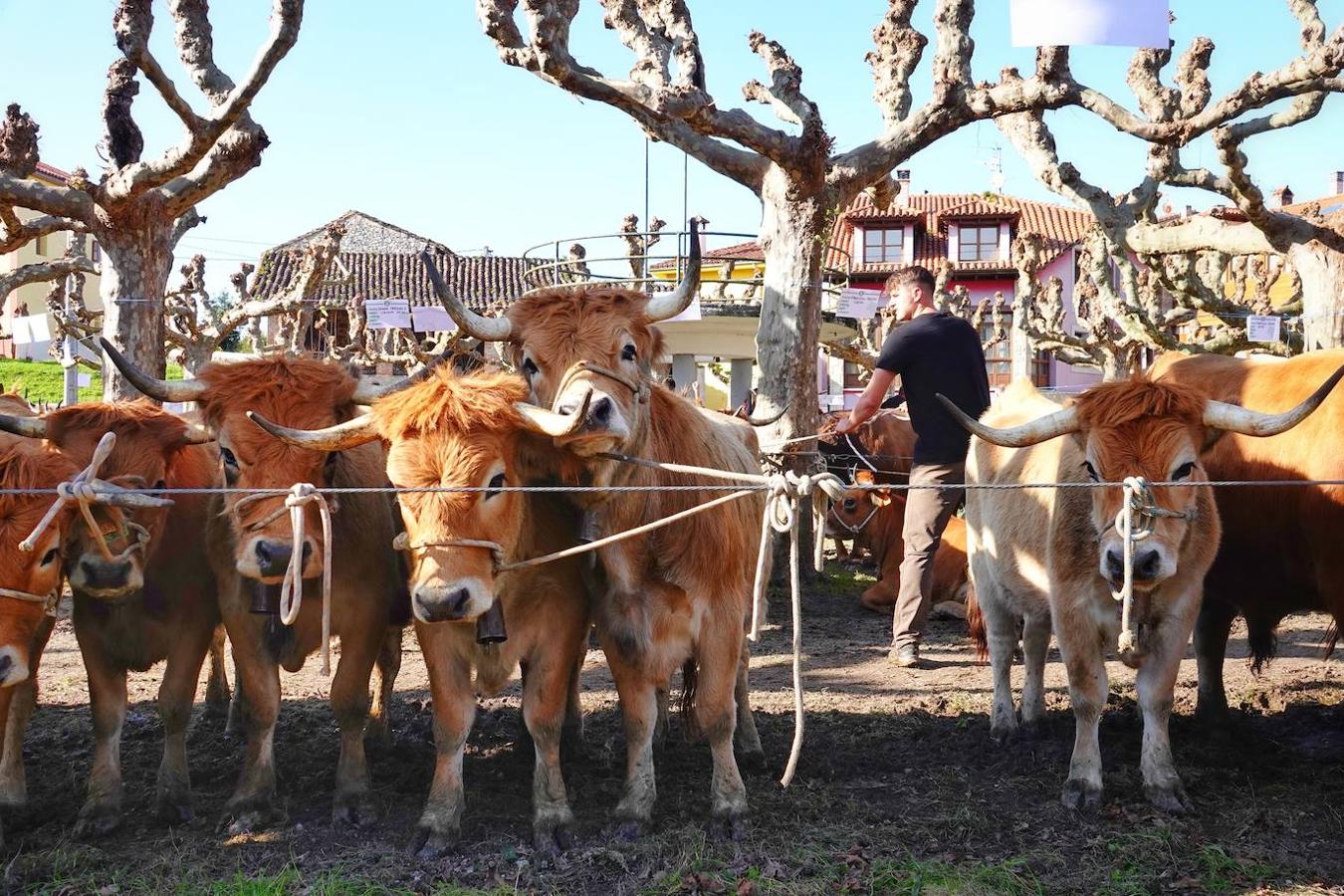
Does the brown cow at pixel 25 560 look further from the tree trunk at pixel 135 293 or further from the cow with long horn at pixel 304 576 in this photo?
the tree trunk at pixel 135 293

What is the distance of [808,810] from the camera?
504 cm

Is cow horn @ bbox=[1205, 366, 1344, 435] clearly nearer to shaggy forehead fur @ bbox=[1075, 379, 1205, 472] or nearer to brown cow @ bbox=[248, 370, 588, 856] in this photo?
shaggy forehead fur @ bbox=[1075, 379, 1205, 472]

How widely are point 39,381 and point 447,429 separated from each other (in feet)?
130

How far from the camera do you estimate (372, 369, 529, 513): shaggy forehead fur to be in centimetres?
442

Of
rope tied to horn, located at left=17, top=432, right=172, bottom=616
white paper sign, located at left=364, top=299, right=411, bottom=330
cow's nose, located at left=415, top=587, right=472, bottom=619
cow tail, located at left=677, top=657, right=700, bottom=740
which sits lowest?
cow tail, located at left=677, top=657, right=700, bottom=740

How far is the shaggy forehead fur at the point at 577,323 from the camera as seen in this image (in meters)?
4.87

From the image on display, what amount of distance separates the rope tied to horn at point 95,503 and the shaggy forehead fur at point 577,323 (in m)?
1.59

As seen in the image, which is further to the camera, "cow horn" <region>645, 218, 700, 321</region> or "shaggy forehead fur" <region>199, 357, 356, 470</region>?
"cow horn" <region>645, 218, 700, 321</region>

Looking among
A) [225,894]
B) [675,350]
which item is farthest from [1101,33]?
[675,350]

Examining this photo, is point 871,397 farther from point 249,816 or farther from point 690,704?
point 249,816

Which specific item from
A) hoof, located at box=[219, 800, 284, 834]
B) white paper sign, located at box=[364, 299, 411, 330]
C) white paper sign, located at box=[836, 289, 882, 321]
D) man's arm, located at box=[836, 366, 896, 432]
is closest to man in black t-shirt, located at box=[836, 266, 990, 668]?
man's arm, located at box=[836, 366, 896, 432]

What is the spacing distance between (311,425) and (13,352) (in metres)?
50.5

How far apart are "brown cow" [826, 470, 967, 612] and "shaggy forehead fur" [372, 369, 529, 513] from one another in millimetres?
5113

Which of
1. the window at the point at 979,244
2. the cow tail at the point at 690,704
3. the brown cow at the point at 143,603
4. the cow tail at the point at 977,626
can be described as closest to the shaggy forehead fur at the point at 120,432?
the brown cow at the point at 143,603
